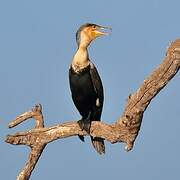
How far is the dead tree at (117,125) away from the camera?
6.33 meters

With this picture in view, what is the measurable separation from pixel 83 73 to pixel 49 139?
104 centimetres

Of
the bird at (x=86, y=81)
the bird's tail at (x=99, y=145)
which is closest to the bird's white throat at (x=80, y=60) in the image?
the bird at (x=86, y=81)

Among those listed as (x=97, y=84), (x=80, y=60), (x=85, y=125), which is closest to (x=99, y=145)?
(x=85, y=125)

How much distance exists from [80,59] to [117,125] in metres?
1.30

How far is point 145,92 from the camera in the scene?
6.40 meters

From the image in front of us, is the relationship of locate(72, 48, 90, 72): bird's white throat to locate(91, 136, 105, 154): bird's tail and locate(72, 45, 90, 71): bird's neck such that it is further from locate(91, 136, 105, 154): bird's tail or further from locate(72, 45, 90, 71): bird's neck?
locate(91, 136, 105, 154): bird's tail

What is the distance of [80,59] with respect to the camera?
7.86 m

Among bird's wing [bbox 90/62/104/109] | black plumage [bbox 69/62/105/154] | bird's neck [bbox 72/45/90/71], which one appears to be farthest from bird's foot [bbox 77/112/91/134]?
bird's neck [bbox 72/45/90/71]

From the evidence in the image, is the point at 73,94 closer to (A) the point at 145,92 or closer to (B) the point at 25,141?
(B) the point at 25,141

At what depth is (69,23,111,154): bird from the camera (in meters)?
7.88

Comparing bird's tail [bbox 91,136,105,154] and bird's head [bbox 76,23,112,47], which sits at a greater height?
bird's head [bbox 76,23,112,47]

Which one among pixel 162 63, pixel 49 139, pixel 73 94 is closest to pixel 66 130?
pixel 49 139

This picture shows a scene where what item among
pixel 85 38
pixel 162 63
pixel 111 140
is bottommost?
pixel 111 140

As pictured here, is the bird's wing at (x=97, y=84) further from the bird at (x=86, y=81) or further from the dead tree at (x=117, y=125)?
the dead tree at (x=117, y=125)
